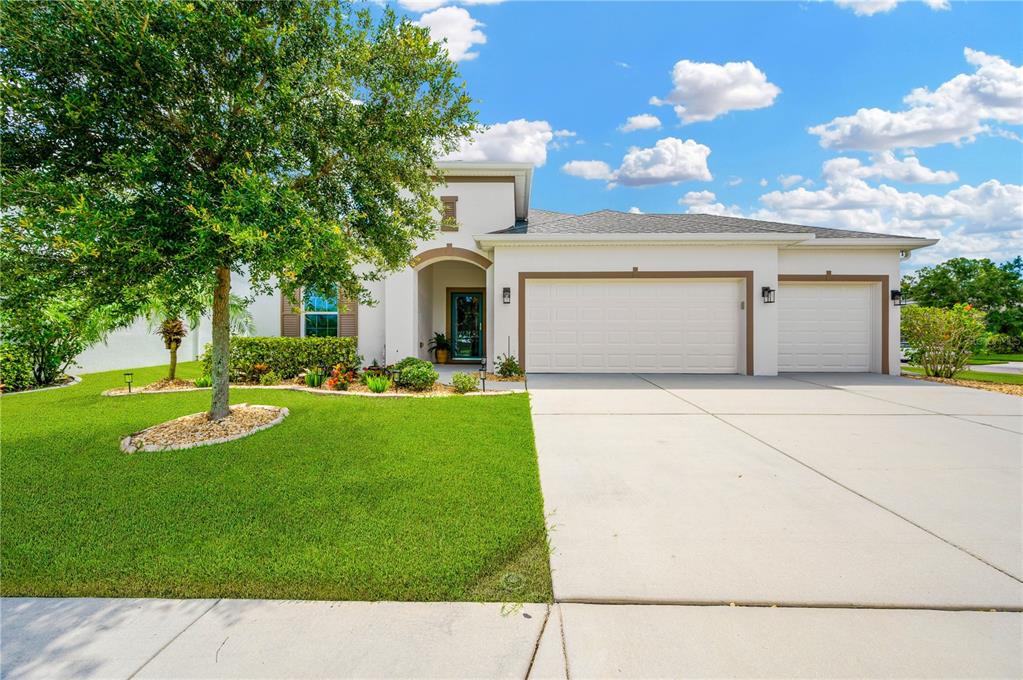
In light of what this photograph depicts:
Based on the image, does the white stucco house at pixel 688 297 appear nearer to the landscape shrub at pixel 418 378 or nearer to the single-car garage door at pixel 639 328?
the single-car garage door at pixel 639 328

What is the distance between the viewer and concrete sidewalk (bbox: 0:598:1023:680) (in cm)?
189

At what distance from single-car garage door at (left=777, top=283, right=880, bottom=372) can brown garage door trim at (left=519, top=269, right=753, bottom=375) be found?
133 cm

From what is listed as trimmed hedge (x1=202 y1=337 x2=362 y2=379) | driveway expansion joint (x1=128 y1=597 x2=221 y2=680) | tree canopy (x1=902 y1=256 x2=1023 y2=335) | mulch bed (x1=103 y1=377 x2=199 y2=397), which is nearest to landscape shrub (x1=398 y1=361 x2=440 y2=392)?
trimmed hedge (x1=202 y1=337 x2=362 y2=379)

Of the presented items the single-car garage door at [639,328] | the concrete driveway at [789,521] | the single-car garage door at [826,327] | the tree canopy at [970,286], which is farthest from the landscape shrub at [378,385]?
the tree canopy at [970,286]

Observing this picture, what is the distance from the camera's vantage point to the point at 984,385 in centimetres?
984

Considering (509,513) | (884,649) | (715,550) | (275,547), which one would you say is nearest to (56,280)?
(275,547)

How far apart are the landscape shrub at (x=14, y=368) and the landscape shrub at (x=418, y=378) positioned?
7.68 m

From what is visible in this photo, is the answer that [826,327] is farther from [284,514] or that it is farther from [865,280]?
[284,514]

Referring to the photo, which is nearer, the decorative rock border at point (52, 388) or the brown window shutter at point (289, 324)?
the decorative rock border at point (52, 388)

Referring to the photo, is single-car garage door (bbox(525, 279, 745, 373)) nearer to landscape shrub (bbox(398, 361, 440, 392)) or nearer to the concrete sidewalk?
landscape shrub (bbox(398, 361, 440, 392))

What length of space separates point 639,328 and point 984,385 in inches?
301

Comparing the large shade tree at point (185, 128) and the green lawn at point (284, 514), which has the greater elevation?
the large shade tree at point (185, 128)

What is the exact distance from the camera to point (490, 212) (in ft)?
41.1

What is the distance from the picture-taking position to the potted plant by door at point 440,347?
14.1 meters
